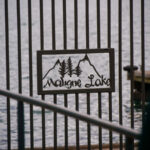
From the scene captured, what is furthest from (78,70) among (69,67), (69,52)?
(69,52)

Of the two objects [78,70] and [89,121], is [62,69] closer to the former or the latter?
[78,70]

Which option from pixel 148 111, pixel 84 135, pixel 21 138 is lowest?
pixel 84 135

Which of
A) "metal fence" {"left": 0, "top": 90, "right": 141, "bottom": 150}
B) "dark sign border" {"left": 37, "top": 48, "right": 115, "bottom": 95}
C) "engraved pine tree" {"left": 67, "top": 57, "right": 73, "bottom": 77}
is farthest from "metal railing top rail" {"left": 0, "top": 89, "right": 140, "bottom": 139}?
"engraved pine tree" {"left": 67, "top": 57, "right": 73, "bottom": 77}

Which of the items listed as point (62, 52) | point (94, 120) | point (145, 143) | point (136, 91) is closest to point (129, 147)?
point (94, 120)

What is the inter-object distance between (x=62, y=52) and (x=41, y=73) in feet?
0.79

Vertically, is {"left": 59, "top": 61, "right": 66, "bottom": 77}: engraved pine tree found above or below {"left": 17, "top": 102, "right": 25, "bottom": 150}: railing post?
above

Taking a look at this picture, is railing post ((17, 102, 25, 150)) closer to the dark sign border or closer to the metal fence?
the metal fence

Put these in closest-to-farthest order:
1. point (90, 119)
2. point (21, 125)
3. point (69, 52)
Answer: point (90, 119), point (21, 125), point (69, 52)

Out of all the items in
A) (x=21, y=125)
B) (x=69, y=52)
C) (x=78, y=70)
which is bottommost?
(x=21, y=125)

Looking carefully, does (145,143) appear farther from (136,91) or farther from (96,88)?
(136,91)

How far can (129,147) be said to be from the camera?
2377 millimetres

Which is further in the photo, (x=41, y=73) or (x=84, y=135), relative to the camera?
(x=84, y=135)

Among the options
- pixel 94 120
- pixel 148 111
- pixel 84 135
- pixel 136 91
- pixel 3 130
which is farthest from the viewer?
pixel 136 91

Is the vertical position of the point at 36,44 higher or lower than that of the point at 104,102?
higher
